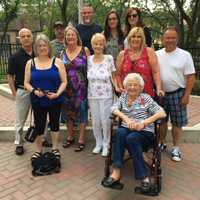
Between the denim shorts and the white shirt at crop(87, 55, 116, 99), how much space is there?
77 centimetres

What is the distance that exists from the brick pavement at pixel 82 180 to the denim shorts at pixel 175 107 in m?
0.61

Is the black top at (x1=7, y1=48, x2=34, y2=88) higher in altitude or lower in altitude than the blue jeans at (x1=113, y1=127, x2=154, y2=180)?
higher

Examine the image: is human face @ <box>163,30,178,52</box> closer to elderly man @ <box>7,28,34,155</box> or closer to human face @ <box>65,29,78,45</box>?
human face @ <box>65,29,78,45</box>

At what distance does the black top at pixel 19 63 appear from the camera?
4.20 metres

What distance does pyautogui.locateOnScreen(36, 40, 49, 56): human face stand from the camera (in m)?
3.88

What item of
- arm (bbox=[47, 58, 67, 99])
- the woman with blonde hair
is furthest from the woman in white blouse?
arm (bbox=[47, 58, 67, 99])

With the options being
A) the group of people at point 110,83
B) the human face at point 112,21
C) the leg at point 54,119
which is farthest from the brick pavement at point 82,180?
the human face at point 112,21

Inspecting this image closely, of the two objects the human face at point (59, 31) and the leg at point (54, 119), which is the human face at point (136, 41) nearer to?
the leg at point (54, 119)

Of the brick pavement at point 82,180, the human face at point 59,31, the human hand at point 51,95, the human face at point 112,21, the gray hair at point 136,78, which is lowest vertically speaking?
the brick pavement at point 82,180

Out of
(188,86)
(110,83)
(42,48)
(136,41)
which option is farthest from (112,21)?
(188,86)

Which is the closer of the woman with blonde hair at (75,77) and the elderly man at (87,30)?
the woman with blonde hair at (75,77)

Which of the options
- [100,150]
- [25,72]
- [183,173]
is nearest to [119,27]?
[25,72]

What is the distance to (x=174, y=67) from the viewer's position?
3.94m

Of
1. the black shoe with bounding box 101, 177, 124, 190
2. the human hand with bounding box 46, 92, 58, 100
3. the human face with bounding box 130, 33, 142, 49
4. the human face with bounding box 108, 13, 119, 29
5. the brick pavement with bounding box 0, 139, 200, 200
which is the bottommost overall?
the brick pavement with bounding box 0, 139, 200, 200
